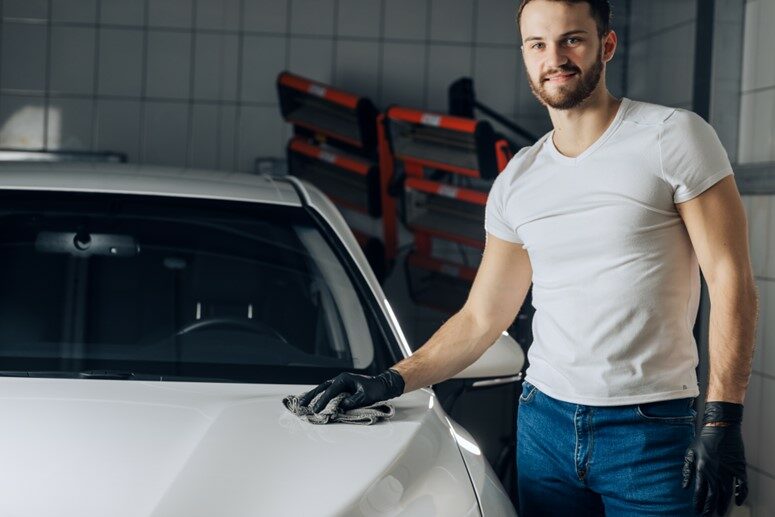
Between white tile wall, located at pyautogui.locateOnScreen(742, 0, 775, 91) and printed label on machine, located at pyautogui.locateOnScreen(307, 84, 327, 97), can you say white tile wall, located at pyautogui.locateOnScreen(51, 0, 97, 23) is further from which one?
white tile wall, located at pyautogui.locateOnScreen(742, 0, 775, 91)

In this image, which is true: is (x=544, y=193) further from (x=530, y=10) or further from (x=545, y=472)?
(x=545, y=472)

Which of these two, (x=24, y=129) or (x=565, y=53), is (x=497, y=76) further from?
(x=565, y=53)

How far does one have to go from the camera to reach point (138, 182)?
2.31 metres

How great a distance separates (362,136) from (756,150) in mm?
1936

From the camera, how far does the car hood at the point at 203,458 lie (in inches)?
55.2

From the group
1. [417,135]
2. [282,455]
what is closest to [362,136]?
[417,135]

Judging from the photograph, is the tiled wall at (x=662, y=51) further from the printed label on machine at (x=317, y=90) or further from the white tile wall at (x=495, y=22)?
the printed label on machine at (x=317, y=90)

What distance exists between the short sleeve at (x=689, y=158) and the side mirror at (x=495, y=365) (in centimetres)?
53

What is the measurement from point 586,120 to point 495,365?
1.71 feet

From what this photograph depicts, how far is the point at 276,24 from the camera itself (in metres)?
5.95

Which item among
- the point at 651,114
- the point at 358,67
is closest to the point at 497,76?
the point at 358,67

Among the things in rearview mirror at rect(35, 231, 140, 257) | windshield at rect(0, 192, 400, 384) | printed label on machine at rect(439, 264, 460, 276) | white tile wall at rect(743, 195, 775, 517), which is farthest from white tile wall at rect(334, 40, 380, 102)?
rearview mirror at rect(35, 231, 140, 257)

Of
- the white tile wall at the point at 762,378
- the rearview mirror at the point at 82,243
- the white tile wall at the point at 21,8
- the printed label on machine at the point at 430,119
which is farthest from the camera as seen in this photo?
the white tile wall at the point at 21,8

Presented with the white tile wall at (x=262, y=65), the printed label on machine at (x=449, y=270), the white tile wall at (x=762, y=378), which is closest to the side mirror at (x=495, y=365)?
the white tile wall at (x=762, y=378)
